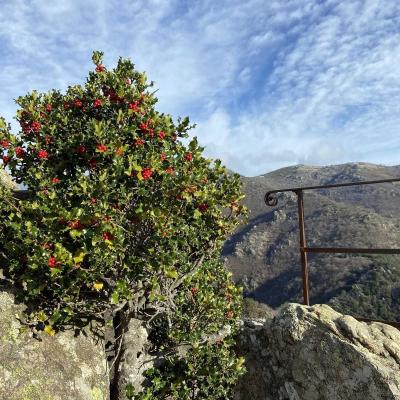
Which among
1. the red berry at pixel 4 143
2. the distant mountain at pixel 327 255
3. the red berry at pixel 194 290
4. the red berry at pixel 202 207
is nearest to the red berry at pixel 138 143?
the red berry at pixel 202 207

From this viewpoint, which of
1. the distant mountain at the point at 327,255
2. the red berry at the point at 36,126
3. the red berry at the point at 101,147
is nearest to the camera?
the red berry at the point at 101,147

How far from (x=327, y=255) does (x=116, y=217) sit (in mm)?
112537

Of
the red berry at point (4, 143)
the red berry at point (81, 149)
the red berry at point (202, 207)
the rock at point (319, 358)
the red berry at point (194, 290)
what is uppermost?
the red berry at point (4, 143)

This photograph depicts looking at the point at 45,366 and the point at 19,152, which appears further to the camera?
the point at 19,152

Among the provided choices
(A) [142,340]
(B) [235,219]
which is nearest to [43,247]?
(A) [142,340]

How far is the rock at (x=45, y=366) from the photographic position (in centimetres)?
438

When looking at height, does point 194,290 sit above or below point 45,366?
above

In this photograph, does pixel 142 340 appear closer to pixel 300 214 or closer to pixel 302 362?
pixel 302 362

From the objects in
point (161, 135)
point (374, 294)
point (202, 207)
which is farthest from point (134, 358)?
point (374, 294)

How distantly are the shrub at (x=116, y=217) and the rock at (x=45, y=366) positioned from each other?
20 cm

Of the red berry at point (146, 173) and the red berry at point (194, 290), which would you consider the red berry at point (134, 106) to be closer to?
the red berry at point (146, 173)

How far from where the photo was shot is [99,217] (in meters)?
4.30

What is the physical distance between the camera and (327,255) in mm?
110250

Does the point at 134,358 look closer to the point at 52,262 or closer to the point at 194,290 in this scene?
the point at 194,290
